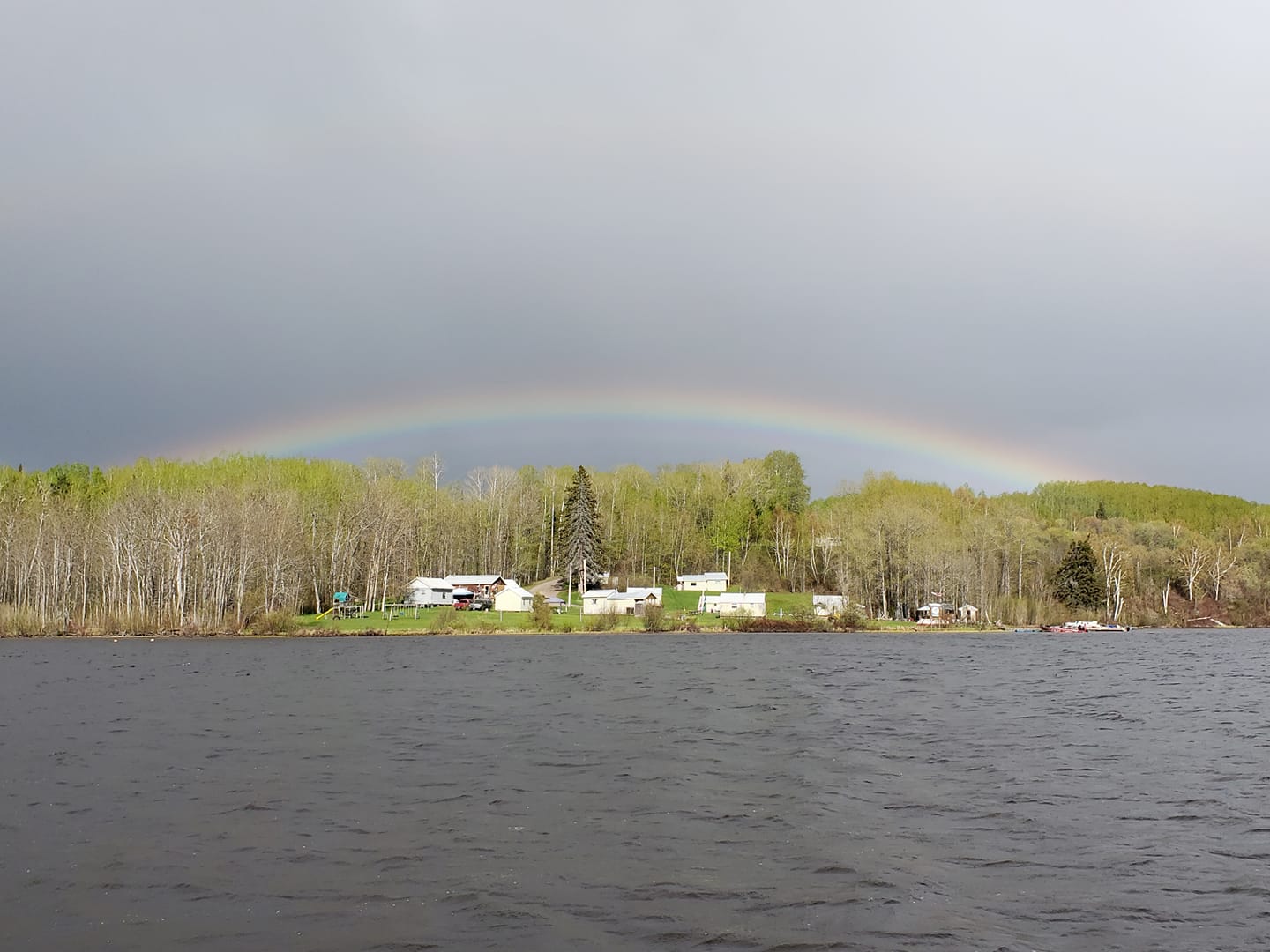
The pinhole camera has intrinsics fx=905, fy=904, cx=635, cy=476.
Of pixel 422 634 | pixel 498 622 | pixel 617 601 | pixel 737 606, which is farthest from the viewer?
pixel 737 606

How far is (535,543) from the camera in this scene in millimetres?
147125

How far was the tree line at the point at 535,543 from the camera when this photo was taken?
100m

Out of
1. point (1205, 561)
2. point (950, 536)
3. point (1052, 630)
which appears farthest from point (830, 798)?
point (1205, 561)

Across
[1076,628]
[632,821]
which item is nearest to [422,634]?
[632,821]

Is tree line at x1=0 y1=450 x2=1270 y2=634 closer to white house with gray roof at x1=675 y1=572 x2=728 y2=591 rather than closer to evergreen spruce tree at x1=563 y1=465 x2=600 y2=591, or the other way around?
evergreen spruce tree at x1=563 y1=465 x2=600 y2=591

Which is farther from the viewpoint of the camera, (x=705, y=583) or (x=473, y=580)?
(x=705, y=583)

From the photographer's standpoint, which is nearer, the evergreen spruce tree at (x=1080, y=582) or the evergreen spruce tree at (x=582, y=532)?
the evergreen spruce tree at (x=1080, y=582)

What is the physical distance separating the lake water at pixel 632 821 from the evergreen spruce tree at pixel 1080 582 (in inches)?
3728

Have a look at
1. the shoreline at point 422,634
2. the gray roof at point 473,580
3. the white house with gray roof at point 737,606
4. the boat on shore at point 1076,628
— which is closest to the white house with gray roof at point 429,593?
the gray roof at point 473,580

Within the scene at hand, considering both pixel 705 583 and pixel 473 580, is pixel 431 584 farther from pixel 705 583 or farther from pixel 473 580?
pixel 705 583

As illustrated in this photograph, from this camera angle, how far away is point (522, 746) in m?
28.3

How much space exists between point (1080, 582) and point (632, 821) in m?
131

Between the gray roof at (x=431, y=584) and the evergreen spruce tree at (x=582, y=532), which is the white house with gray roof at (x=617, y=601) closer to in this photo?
the evergreen spruce tree at (x=582, y=532)

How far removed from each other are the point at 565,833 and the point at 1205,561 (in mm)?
169516
